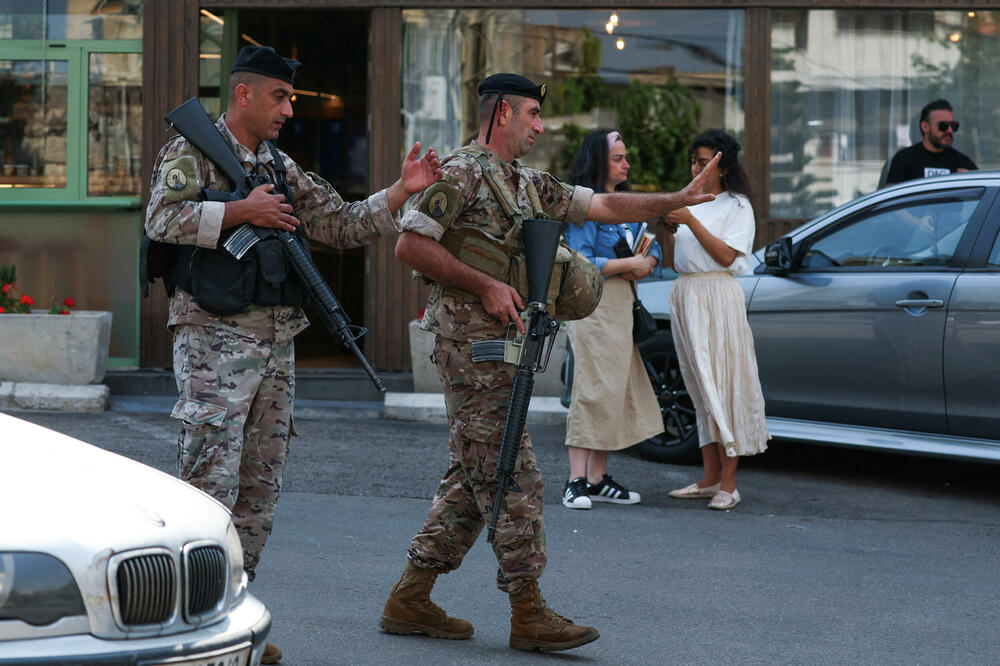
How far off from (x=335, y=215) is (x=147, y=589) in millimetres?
1844

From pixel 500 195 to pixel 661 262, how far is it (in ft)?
10.0

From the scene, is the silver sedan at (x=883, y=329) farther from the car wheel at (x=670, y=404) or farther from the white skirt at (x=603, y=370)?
the white skirt at (x=603, y=370)

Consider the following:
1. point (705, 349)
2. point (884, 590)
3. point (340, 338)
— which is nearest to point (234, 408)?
point (340, 338)

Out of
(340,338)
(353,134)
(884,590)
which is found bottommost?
(884,590)

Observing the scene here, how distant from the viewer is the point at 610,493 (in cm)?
731

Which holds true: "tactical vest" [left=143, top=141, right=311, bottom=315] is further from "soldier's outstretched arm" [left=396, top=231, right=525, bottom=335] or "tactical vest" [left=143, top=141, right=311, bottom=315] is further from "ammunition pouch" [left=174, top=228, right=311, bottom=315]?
"soldier's outstretched arm" [left=396, top=231, right=525, bottom=335]

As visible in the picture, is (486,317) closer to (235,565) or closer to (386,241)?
(235,565)

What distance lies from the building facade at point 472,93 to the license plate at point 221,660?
310 inches

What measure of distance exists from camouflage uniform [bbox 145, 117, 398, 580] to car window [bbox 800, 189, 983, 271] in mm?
4056

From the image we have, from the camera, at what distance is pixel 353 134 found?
13133mm

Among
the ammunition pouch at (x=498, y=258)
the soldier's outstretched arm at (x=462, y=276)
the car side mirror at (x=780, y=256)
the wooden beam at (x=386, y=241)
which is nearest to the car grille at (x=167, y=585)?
the soldier's outstretched arm at (x=462, y=276)

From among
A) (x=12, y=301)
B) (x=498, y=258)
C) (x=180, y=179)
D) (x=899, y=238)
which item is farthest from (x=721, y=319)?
(x=12, y=301)

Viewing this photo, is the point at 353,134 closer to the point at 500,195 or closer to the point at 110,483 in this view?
the point at 500,195

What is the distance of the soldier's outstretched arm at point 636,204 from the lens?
4.74 metres
